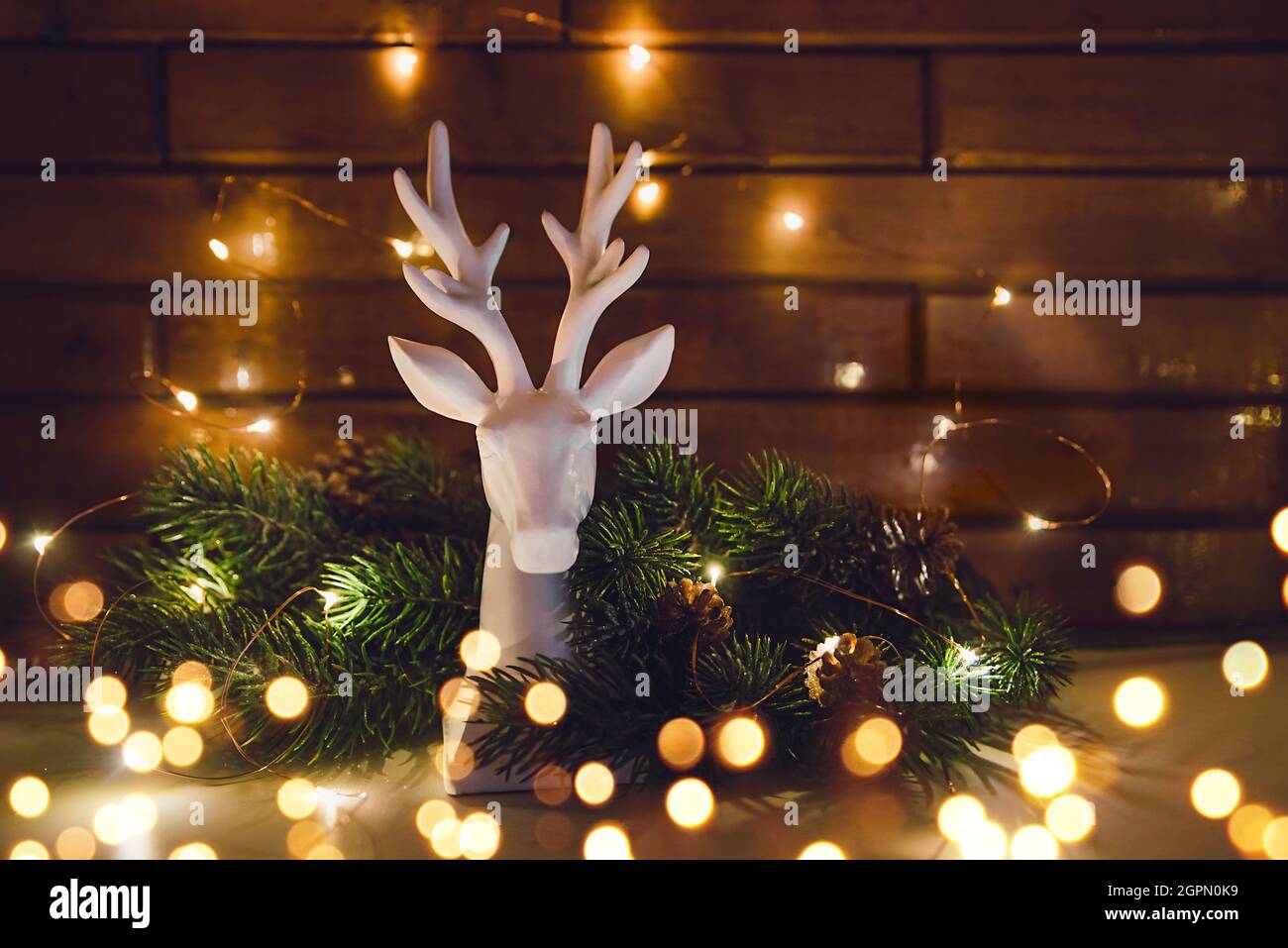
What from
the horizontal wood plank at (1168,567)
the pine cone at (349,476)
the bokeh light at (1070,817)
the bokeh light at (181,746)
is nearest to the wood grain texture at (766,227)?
the pine cone at (349,476)

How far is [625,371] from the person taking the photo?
767 millimetres

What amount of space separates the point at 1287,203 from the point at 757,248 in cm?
72

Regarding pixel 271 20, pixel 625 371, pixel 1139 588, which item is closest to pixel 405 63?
pixel 271 20

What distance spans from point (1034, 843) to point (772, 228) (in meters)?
0.80

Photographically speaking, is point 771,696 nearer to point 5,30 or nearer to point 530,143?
point 530,143

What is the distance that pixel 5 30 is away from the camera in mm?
1128

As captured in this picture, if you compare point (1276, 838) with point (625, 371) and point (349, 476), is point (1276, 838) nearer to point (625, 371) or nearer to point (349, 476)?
point (625, 371)

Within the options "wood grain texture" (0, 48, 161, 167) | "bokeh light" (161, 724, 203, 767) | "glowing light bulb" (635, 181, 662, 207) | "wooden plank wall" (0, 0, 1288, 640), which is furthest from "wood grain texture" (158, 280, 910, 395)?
"bokeh light" (161, 724, 203, 767)

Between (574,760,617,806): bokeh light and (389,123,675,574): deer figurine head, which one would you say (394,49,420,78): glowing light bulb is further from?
(574,760,617,806): bokeh light

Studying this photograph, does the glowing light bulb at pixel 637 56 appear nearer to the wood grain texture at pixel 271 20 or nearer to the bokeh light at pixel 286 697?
the wood grain texture at pixel 271 20

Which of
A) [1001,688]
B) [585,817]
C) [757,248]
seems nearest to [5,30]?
[757,248]

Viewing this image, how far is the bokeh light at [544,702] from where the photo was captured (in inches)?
28.8

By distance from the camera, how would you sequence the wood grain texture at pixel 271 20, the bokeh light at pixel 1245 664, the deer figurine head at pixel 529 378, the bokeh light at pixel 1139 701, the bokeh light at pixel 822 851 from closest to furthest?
the bokeh light at pixel 822 851 → the deer figurine head at pixel 529 378 → the bokeh light at pixel 1139 701 → the bokeh light at pixel 1245 664 → the wood grain texture at pixel 271 20

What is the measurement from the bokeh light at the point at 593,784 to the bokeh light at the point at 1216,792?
47 centimetres
